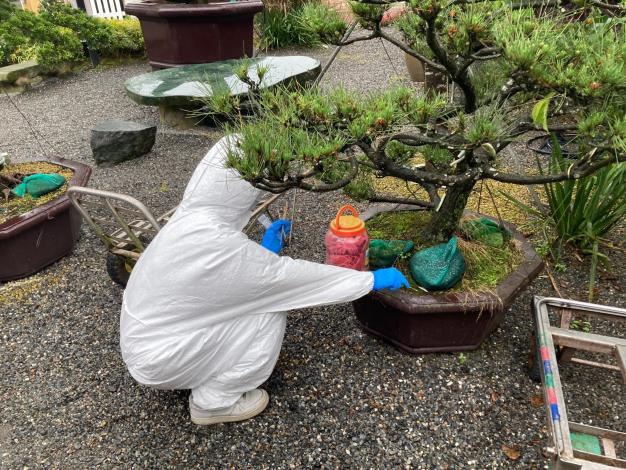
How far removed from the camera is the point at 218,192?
1.60 m

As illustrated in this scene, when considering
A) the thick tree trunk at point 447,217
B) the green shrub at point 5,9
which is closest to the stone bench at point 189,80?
the thick tree trunk at point 447,217

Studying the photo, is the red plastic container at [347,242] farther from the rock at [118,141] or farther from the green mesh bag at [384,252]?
the rock at [118,141]

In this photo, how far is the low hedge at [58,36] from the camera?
22.5ft

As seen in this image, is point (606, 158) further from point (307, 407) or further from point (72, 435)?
point (72, 435)

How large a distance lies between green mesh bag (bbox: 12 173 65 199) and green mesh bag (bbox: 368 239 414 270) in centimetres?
195

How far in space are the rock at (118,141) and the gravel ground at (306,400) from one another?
1.72 metres

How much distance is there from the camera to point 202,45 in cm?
513

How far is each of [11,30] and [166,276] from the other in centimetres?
742

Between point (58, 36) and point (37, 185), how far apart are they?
5179 mm

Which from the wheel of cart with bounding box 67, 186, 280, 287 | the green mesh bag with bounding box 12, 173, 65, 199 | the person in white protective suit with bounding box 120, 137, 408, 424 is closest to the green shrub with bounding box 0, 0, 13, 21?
the green mesh bag with bounding box 12, 173, 65, 199

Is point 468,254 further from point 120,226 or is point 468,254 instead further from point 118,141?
point 118,141

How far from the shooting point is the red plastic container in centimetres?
187

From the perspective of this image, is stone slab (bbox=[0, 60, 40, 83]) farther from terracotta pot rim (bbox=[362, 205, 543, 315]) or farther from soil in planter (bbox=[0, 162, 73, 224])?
terracotta pot rim (bbox=[362, 205, 543, 315])

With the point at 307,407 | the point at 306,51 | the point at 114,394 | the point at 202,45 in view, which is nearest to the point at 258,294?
the point at 307,407
